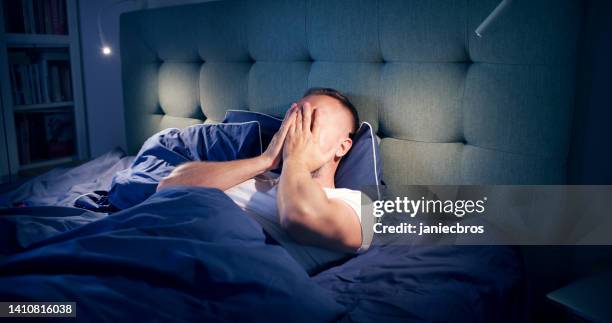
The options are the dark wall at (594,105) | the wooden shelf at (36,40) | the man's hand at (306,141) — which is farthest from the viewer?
the wooden shelf at (36,40)

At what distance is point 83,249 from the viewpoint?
2.67ft

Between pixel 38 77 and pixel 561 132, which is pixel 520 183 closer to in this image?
pixel 561 132

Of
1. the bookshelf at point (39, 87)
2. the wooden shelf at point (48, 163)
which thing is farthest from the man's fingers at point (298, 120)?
the wooden shelf at point (48, 163)

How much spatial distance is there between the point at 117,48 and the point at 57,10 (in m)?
0.38

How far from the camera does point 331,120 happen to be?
1.34 metres

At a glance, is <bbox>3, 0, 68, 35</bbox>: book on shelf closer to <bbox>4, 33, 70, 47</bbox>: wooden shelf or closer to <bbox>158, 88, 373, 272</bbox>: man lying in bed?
<bbox>4, 33, 70, 47</bbox>: wooden shelf

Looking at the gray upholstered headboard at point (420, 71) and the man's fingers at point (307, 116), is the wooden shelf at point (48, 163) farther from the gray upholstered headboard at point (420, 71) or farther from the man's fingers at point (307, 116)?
the man's fingers at point (307, 116)

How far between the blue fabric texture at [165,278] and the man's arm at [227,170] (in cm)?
40

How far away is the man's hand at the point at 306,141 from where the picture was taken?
1307 millimetres

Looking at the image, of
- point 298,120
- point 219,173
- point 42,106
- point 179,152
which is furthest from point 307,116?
point 42,106

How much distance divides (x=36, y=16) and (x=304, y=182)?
2010 millimetres

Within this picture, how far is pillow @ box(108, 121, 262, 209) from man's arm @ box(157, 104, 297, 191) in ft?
0.36

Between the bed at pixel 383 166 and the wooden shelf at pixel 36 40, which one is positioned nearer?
the bed at pixel 383 166

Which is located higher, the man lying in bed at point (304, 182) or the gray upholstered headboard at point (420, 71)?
the gray upholstered headboard at point (420, 71)
